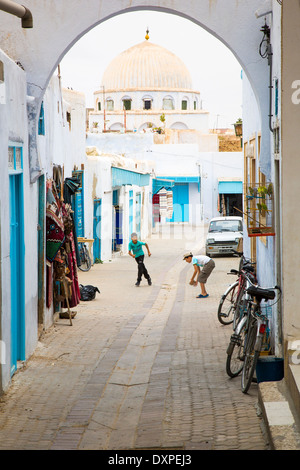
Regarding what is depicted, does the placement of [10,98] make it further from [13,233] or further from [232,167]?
[232,167]

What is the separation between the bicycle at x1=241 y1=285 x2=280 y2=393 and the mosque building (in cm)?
5588

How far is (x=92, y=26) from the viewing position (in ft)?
27.6

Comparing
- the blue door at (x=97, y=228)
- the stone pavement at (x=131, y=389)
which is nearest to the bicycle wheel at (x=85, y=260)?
the blue door at (x=97, y=228)

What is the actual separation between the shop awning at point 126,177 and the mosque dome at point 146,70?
36121 mm

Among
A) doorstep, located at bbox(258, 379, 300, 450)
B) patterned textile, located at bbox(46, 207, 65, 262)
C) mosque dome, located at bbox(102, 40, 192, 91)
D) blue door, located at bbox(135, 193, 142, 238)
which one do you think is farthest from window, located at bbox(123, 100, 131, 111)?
doorstep, located at bbox(258, 379, 300, 450)

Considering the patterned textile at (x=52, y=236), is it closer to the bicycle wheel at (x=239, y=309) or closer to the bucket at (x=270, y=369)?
the bicycle wheel at (x=239, y=309)

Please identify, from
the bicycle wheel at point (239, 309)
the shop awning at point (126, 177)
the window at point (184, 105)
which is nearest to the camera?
the bicycle wheel at point (239, 309)

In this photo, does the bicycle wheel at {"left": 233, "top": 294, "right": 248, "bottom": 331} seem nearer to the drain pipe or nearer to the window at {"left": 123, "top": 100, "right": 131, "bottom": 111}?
the drain pipe

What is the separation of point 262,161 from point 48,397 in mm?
3665

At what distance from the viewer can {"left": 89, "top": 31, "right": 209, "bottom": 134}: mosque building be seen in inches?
2464

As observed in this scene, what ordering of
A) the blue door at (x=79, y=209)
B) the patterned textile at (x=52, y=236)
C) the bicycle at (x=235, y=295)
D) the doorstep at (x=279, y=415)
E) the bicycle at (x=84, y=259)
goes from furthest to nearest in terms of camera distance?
1. the bicycle at (x=84, y=259)
2. the blue door at (x=79, y=209)
3. the patterned textile at (x=52, y=236)
4. the bicycle at (x=235, y=295)
5. the doorstep at (x=279, y=415)

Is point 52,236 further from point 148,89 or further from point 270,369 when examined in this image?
point 148,89

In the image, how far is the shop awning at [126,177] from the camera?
21939mm

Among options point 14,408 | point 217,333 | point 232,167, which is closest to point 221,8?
point 217,333
